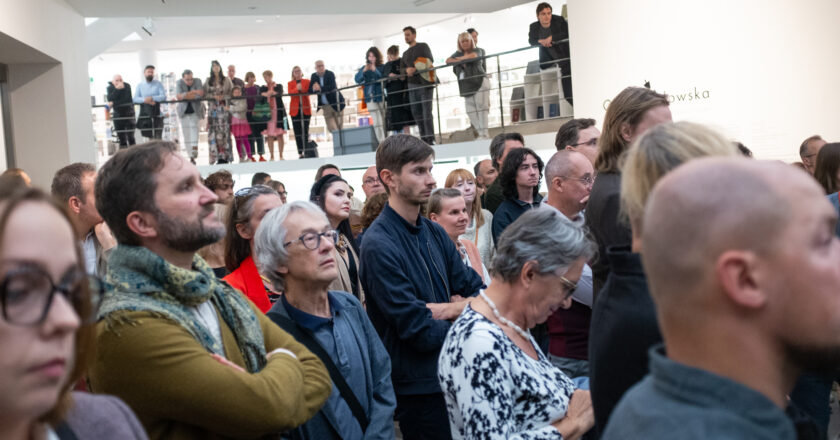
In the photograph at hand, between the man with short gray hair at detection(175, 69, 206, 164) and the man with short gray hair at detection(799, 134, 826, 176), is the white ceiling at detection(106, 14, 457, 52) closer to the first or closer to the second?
the man with short gray hair at detection(175, 69, 206, 164)

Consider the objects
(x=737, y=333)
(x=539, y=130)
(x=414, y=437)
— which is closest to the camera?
(x=737, y=333)

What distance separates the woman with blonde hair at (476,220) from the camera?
550 cm

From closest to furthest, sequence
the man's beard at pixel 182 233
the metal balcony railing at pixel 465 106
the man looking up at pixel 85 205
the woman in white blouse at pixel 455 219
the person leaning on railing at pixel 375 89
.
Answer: the man's beard at pixel 182 233 → the man looking up at pixel 85 205 → the woman in white blouse at pixel 455 219 → the metal balcony railing at pixel 465 106 → the person leaning on railing at pixel 375 89

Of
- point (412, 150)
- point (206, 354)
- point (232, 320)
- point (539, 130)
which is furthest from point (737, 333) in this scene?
point (539, 130)

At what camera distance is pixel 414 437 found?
10.8 ft

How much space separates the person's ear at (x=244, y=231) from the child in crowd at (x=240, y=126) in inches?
418

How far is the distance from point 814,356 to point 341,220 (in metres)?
3.85

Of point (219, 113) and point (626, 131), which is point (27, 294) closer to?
point (626, 131)

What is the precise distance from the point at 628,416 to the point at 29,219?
92cm

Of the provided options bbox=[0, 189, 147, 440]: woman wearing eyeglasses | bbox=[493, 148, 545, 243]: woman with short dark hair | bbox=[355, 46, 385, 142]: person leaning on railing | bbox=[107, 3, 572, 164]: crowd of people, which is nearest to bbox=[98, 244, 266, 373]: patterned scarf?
bbox=[0, 189, 147, 440]: woman wearing eyeglasses

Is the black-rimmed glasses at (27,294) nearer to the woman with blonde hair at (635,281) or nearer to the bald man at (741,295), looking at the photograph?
the bald man at (741,295)

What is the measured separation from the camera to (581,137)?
14.9 ft

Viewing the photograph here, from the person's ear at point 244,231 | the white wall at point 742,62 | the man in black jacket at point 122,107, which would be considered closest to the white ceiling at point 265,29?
the man in black jacket at point 122,107

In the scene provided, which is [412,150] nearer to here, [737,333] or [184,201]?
[184,201]
